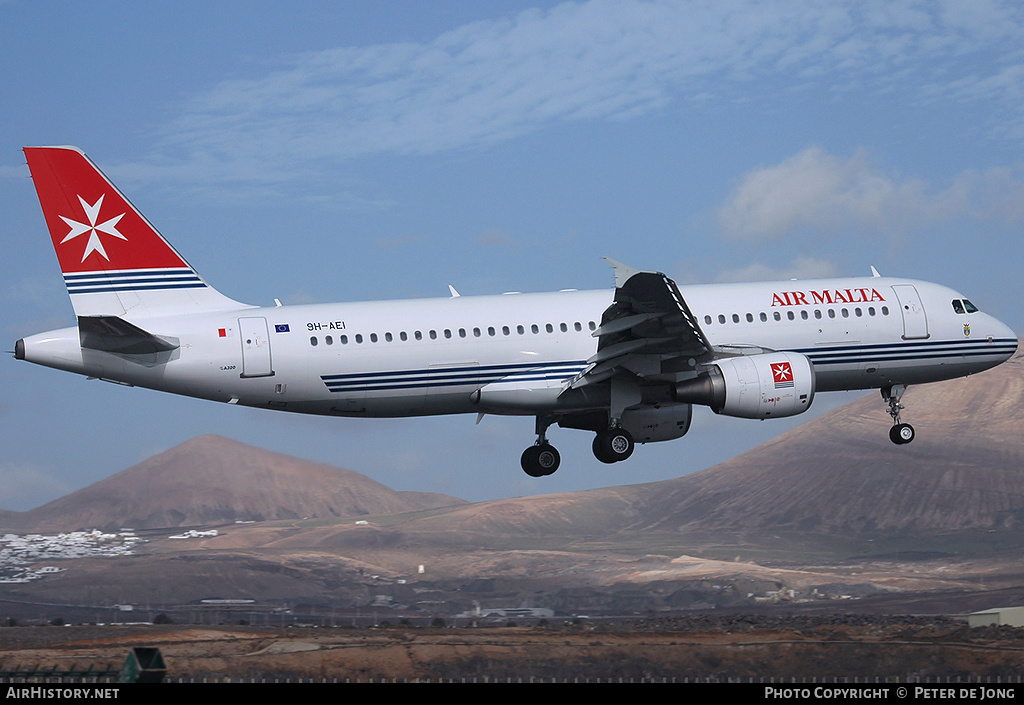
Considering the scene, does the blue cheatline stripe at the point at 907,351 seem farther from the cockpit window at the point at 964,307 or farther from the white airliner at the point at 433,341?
the cockpit window at the point at 964,307

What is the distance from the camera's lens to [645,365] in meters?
38.7

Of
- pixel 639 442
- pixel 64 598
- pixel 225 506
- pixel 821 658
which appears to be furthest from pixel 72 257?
pixel 225 506

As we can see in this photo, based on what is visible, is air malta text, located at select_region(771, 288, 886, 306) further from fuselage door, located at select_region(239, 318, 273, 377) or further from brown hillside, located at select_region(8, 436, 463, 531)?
brown hillside, located at select_region(8, 436, 463, 531)

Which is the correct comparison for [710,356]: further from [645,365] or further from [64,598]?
[64,598]

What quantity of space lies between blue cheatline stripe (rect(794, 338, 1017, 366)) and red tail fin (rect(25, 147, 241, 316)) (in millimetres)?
20031

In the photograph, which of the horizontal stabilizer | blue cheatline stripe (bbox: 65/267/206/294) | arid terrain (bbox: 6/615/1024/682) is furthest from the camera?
arid terrain (bbox: 6/615/1024/682)

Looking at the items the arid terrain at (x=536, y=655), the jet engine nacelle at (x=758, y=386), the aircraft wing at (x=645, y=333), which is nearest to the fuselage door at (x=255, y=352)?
the arid terrain at (x=536, y=655)

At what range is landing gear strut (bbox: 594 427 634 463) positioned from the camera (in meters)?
40.6

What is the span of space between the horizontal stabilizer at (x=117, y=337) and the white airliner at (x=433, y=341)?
0.05m

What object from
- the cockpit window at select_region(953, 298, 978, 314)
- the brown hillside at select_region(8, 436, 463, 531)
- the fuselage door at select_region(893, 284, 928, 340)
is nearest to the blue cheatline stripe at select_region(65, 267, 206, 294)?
the fuselage door at select_region(893, 284, 928, 340)

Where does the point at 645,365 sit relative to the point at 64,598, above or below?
above
